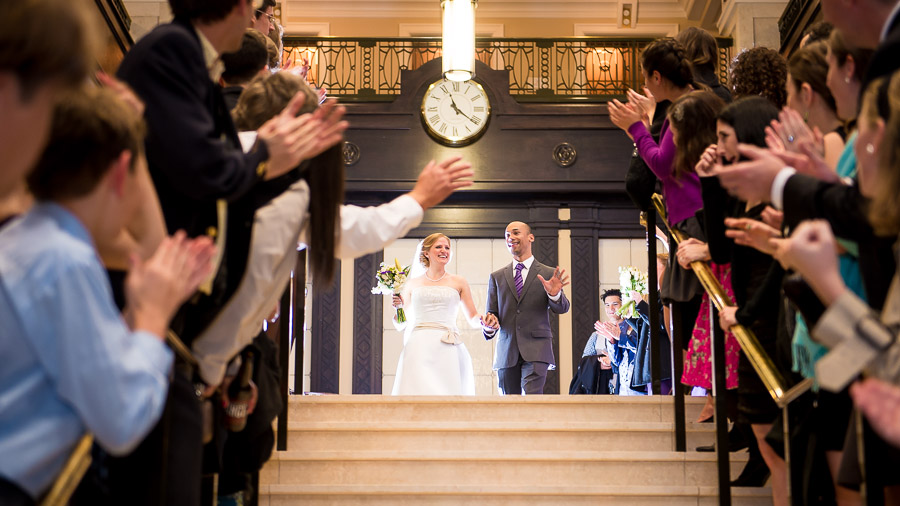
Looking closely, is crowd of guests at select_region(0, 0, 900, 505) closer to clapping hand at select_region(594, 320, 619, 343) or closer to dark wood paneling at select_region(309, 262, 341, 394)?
clapping hand at select_region(594, 320, 619, 343)

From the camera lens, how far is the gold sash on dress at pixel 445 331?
23.2ft

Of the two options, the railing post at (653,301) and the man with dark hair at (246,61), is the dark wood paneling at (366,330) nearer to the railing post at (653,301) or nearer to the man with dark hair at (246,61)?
the railing post at (653,301)

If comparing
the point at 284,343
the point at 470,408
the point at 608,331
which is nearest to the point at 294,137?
the point at 284,343

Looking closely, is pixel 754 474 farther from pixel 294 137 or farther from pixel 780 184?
pixel 294 137

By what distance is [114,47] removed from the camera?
19.5 feet

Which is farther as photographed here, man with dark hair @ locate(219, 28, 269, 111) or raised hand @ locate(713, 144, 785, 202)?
man with dark hair @ locate(219, 28, 269, 111)

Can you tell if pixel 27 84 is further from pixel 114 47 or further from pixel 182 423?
pixel 114 47

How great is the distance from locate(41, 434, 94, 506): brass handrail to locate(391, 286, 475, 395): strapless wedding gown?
5.43 meters

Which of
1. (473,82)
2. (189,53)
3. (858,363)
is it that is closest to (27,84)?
(189,53)

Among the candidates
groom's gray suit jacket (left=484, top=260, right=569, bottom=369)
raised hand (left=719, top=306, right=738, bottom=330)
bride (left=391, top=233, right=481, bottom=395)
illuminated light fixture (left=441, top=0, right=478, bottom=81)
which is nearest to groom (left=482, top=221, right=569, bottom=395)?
groom's gray suit jacket (left=484, top=260, right=569, bottom=369)

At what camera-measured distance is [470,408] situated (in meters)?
4.55

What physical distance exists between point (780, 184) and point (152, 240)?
4.52 feet

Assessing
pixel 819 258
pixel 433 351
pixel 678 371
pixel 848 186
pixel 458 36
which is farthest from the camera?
pixel 433 351

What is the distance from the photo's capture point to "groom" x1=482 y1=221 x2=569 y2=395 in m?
7.19
